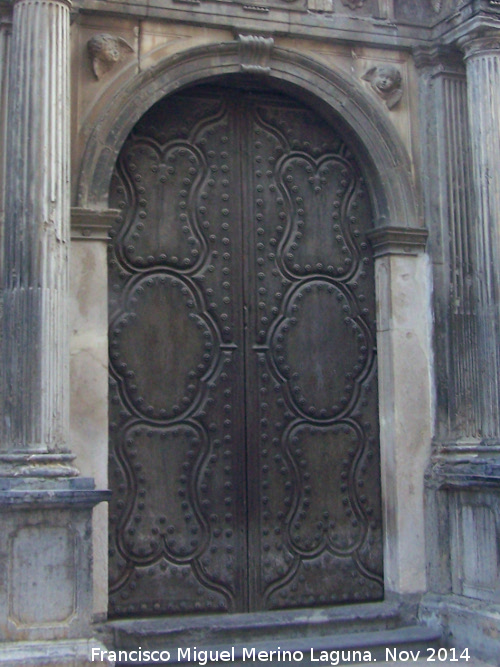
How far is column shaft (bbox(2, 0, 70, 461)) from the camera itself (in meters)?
5.80

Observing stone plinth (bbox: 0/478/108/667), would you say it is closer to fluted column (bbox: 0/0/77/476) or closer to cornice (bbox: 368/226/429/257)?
fluted column (bbox: 0/0/77/476)

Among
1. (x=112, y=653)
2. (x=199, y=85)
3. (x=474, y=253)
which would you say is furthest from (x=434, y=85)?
(x=112, y=653)

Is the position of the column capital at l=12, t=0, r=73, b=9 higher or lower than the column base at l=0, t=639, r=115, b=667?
higher

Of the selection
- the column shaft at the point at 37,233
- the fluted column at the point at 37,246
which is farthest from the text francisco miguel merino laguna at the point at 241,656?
the column shaft at the point at 37,233

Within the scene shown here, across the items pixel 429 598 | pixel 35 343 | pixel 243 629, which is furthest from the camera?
pixel 429 598

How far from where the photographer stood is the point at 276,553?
691cm

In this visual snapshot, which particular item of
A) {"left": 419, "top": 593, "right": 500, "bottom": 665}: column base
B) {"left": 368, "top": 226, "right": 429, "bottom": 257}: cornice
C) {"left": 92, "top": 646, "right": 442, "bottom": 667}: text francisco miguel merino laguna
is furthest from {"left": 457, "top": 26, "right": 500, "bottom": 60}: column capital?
{"left": 92, "top": 646, "right": 442, "bottom": 667}: text francisco miguel merino laguna

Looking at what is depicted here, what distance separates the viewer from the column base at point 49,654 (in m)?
5.39

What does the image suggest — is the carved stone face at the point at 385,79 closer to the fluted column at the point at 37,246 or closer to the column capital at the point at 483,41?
the column capital at the point at 483,41

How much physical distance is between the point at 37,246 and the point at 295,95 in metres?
2.38

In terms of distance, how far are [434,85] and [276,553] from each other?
3.49 metres

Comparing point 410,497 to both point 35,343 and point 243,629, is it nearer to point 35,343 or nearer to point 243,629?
point 243,629

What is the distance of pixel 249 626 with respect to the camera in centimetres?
656

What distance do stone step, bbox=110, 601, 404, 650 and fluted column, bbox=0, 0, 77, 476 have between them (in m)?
1.25
